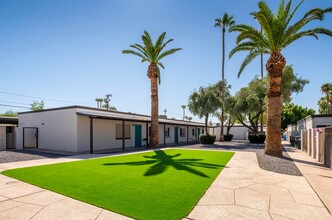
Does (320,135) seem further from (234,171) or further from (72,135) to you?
(72,135)

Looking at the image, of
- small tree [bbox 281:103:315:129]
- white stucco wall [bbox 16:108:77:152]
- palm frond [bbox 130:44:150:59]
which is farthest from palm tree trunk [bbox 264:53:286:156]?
small tree [bbox 281:103:315:129]

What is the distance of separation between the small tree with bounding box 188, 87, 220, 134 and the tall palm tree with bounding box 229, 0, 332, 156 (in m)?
11.2

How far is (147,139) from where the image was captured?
21.9 meters

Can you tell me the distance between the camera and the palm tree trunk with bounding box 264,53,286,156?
13139 mm

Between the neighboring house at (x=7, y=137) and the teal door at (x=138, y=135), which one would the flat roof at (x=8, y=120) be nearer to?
the neighboring house at (x=7, y=137)

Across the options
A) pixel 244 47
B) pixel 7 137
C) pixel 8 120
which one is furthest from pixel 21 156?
pixel 244 47

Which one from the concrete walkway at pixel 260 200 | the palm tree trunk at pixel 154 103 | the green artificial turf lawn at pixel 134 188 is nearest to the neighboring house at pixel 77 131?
the palm tree trunk at pixel 154 103

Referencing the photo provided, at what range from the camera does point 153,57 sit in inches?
784

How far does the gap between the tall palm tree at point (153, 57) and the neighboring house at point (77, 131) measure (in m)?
2.17

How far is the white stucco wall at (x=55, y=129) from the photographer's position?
15.9m

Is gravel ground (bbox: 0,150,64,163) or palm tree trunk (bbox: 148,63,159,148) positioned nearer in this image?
gravel ground (bbox: 0,150,64,163)

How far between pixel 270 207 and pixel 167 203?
228 centimetres

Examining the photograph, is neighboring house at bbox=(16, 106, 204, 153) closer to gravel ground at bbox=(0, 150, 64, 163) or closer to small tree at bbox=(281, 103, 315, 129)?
gravel ground at bbox=(0, 150, 64, 163)

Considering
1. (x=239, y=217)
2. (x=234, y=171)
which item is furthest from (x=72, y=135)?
(x=239, y=217)
